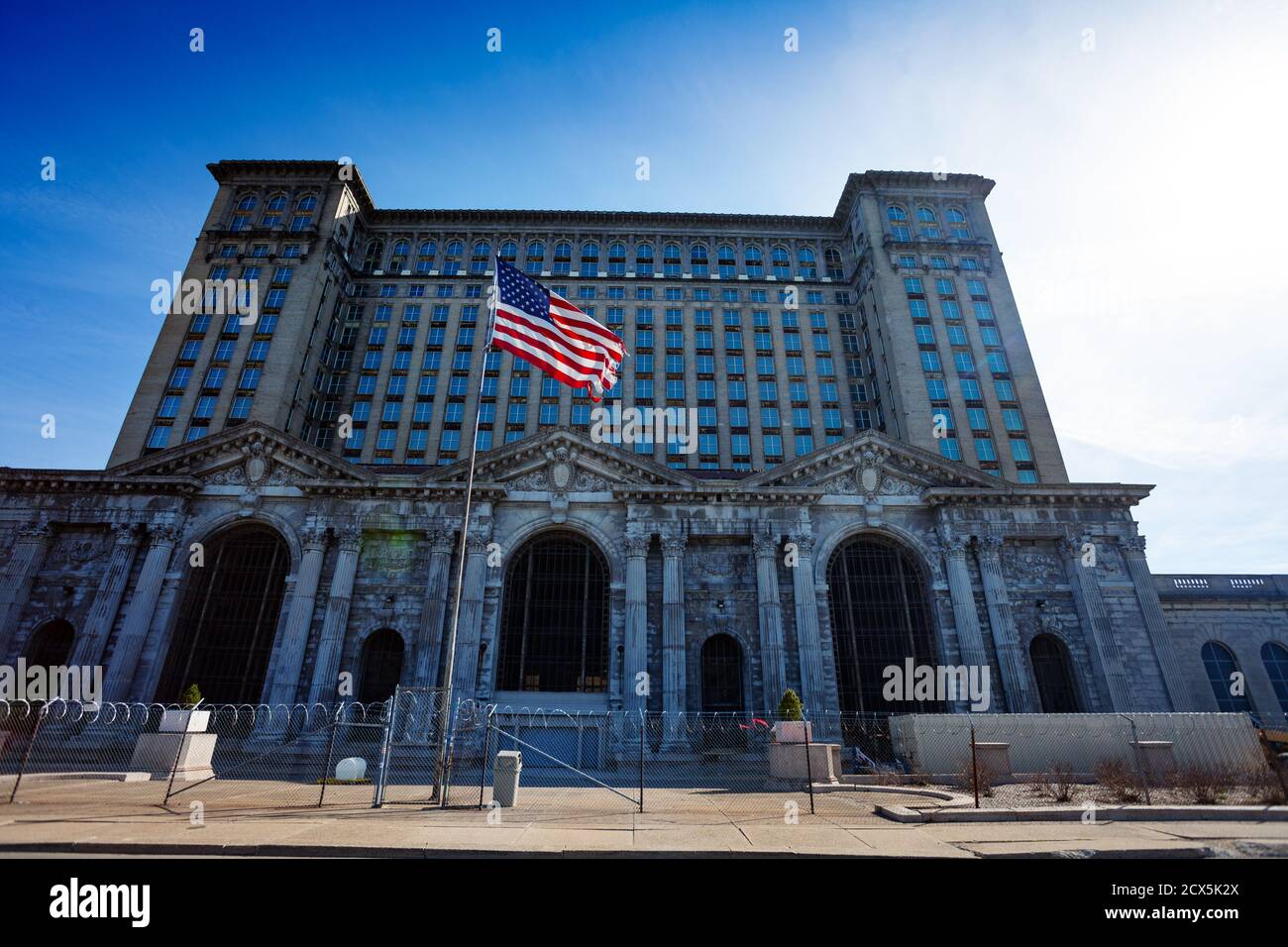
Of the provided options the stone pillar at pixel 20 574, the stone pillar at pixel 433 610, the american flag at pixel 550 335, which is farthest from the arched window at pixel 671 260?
the stone pillar at pixel 20 574

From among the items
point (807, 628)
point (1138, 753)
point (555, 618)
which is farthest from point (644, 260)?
point (1138, 753)

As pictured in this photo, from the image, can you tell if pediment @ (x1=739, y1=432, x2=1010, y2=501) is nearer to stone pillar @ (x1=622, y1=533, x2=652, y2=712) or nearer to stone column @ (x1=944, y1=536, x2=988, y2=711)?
stone column @ (x1=944, y1=536, x2=988, y2=711)

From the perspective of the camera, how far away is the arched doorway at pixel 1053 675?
2927 centimetres

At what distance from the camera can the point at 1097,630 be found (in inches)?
1152

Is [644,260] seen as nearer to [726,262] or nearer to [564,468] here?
[726,262]

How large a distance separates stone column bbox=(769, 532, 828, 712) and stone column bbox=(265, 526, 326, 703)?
21.6 m

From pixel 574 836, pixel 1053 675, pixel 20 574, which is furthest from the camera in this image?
pixel 1053 675

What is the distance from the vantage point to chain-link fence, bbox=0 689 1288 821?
602 inches

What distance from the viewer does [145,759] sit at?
20484 millimetres

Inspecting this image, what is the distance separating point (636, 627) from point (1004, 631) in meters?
17.4

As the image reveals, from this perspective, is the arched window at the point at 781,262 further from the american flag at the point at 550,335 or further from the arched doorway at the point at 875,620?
the american flag at the point at 550,335

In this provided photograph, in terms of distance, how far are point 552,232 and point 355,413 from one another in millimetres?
27345
